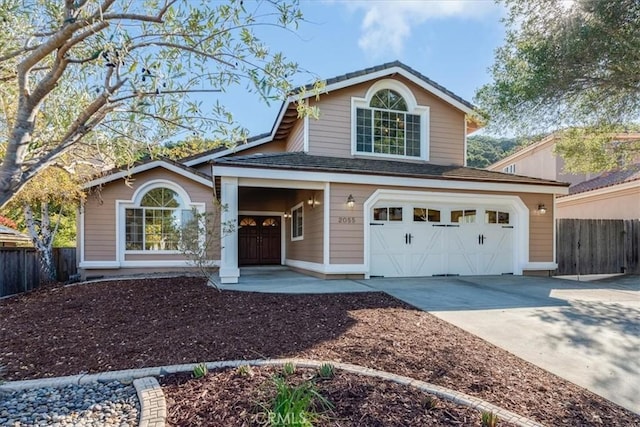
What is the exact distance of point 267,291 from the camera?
25.7ft

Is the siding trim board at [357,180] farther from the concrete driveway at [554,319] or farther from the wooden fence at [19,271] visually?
the wooden fence at [19,271]

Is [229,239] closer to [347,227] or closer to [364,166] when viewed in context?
[347,227]

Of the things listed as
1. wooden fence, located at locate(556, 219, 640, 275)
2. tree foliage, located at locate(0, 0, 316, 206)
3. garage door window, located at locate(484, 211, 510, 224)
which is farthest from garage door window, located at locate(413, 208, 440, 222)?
tree foliage, located at locate(0, 0, 316, 206)

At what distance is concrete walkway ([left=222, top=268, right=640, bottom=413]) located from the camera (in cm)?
410

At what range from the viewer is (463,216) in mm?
11094

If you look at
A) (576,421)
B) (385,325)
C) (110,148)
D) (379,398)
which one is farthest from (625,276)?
(110,148)

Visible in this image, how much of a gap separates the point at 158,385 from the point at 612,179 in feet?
66.5

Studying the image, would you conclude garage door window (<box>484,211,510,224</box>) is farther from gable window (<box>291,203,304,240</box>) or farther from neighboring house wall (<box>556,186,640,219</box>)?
neighboring house wall (<box>556,186,640,219</box>)

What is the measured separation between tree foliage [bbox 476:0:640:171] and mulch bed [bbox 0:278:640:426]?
24.5 feet

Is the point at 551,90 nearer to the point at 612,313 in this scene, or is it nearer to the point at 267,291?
the point at 612,313

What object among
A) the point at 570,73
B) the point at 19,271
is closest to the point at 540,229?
the point at 570,73

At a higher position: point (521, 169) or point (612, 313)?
point (521, 169)

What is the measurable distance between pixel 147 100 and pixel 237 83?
975mm

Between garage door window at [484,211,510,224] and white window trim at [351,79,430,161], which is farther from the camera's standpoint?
white window trim at [351,79,430,161]
